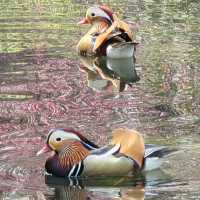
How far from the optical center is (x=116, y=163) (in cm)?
721

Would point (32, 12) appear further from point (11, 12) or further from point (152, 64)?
point (152, 64)

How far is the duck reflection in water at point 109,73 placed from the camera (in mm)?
11016

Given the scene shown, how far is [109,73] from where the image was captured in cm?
1188

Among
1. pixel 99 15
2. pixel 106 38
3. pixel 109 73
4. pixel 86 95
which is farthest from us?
pixel 99 15

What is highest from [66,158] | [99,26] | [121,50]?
[66,158]

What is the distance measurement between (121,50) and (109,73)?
0.64m

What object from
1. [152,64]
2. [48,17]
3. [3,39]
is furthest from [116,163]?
[48,17]

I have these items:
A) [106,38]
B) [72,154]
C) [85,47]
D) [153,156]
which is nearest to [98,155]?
[72,154]

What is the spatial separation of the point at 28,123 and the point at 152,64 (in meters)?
3.49

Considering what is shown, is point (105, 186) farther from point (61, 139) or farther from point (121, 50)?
point (121, 50)

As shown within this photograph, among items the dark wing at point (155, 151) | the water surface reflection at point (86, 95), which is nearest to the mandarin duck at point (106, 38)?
the water surface reflection at point (86, 95)

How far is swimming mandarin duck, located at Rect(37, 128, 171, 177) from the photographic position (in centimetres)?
722

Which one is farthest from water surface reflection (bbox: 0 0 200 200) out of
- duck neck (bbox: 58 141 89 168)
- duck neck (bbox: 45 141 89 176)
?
duck neck (bbox: 58 141 89 168)

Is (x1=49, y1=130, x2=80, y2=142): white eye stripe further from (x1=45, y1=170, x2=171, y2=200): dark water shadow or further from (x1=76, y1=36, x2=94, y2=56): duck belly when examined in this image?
(x1=76, y1=36, x2=94, y2=56): duck belly
